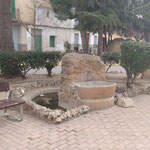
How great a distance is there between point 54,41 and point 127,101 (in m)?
22.0

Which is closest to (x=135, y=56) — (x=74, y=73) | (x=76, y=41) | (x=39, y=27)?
(x=74, y=73)

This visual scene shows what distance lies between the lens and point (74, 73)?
5.44 m

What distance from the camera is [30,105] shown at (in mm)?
4758

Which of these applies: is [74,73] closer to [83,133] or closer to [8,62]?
[83,133]

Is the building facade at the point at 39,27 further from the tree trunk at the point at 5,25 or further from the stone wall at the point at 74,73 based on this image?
the stone wall at the point at 74,73

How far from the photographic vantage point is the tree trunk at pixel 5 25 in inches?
328

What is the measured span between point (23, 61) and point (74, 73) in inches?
126

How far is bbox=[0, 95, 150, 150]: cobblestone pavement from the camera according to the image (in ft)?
10.8

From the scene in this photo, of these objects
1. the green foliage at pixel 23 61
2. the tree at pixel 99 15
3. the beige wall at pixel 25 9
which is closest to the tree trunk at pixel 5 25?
the green foliage at pixel 23 61

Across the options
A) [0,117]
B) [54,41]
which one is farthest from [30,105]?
[54,41]

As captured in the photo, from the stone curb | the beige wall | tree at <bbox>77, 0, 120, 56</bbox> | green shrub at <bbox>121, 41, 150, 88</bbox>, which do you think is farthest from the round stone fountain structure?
the beige wall

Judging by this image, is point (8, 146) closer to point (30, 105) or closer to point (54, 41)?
point (30, 105)

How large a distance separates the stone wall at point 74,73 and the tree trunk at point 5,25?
155 inches

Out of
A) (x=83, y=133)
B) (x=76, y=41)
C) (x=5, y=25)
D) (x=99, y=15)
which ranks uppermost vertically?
(x=76, y=41)
